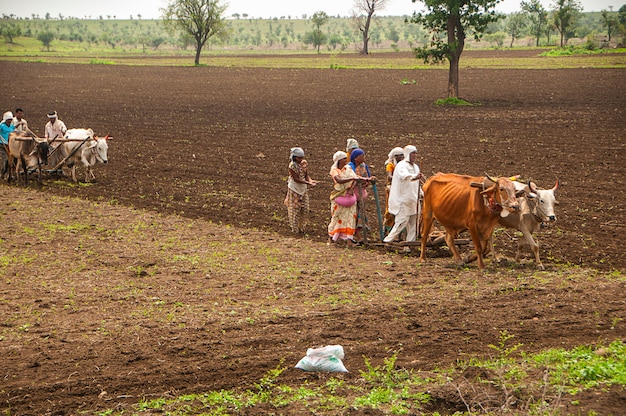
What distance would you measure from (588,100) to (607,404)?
30021 mm

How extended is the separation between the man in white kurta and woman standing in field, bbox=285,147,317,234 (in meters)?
1.58

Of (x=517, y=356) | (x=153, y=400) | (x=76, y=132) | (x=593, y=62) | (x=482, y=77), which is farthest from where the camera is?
(x=593, y=62)

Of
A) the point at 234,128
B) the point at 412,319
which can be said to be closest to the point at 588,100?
the point at 234,128

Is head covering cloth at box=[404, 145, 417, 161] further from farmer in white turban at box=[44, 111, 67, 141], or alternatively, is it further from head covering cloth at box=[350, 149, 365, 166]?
farmer in white turban at box=[44, 111, 67, 141]

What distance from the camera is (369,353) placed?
852cm

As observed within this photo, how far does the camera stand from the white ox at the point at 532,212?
→ 11.1 meters

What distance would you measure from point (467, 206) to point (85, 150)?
1073cm

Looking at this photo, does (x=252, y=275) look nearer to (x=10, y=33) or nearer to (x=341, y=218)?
(x=341, y=218)

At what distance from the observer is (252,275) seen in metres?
11.5

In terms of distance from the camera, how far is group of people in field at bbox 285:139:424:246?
499 inches

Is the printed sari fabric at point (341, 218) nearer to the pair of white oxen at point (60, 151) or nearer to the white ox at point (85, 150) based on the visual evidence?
the pair of white oxen at point (60, 151)

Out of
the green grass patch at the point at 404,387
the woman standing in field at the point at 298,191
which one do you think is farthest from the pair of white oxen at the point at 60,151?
the green grass patch at the point at 404,387

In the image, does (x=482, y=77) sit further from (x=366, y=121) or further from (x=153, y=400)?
(x=153, y=400)

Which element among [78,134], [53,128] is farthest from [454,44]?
[53,128]
